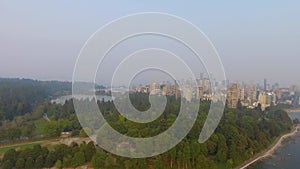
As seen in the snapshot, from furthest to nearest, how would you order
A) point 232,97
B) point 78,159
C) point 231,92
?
point 231,92 → point 232,97 → point 78,159

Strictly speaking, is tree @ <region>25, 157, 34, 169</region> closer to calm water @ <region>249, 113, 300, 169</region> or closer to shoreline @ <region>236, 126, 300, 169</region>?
shoreline @ <region>236, 126, 300, 169</region>

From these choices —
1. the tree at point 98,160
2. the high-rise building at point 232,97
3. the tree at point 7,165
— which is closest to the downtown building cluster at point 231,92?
the high-rise building at point 232,97

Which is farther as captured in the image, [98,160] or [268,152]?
[268,152]

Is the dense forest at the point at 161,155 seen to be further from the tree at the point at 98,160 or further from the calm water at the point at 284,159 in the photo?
the calm water at the point at 284,159

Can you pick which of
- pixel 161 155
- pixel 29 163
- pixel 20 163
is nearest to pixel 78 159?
pixel 29 163

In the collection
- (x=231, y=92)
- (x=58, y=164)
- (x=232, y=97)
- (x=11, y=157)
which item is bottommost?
(x=58, y=164)

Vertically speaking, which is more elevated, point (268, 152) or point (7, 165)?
point (7, 165)

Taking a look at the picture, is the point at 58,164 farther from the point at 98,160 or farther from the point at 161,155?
the point at 161,155

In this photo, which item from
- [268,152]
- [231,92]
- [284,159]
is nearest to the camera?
[284,159]

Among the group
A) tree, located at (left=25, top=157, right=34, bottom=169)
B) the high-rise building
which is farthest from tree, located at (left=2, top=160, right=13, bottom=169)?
the high-rise building
